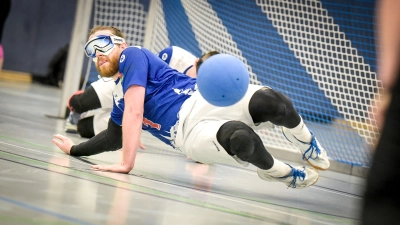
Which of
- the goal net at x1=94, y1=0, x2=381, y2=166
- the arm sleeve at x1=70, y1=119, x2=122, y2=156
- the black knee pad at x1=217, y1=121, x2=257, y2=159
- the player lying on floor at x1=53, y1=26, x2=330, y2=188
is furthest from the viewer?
the goal net at x1=94, y1=0, x2=381, y2=166

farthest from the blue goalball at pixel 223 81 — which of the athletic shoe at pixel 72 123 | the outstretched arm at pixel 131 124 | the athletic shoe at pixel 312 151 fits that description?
the athletic shoe at pixel 72 123

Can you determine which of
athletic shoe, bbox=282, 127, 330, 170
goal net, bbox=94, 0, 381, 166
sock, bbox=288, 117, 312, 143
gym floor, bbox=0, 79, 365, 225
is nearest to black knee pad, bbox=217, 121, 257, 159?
gym floor, bbox=0, 79, 365, 225

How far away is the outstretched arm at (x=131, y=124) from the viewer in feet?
11.5

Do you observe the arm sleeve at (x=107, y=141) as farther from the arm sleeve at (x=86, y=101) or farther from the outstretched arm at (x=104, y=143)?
the arm sleeve at (x=86, y=101)

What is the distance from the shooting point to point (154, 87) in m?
3.78

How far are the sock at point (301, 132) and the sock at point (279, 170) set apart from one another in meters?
0.20

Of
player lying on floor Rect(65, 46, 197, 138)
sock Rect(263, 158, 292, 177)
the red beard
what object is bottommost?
player lying on floor Rect(65, 46, 197, 138)

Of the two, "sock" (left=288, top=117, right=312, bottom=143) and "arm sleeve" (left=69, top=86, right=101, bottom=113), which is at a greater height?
"sock" (left=288, top=117, right=312, bottom=143)

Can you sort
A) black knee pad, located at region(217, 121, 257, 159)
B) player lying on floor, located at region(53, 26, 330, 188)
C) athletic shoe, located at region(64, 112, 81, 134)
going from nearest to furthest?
black knee pad, located at region(217, 121, 257, 159) → player lying on floor, located at region(53, 26, 330, 188) → athletic shoe, located at region(64, 112, 81, 134)

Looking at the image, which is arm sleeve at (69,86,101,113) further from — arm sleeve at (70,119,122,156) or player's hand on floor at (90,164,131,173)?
player's hand on floor at (90,164,131,173)

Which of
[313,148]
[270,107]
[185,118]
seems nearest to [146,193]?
[185,118]

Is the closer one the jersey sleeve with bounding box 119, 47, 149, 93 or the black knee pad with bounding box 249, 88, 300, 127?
the black knee pad with bounding box 249, 88, 300, 127

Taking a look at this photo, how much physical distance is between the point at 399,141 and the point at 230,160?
212cm

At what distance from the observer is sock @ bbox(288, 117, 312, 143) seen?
3.65 meters
